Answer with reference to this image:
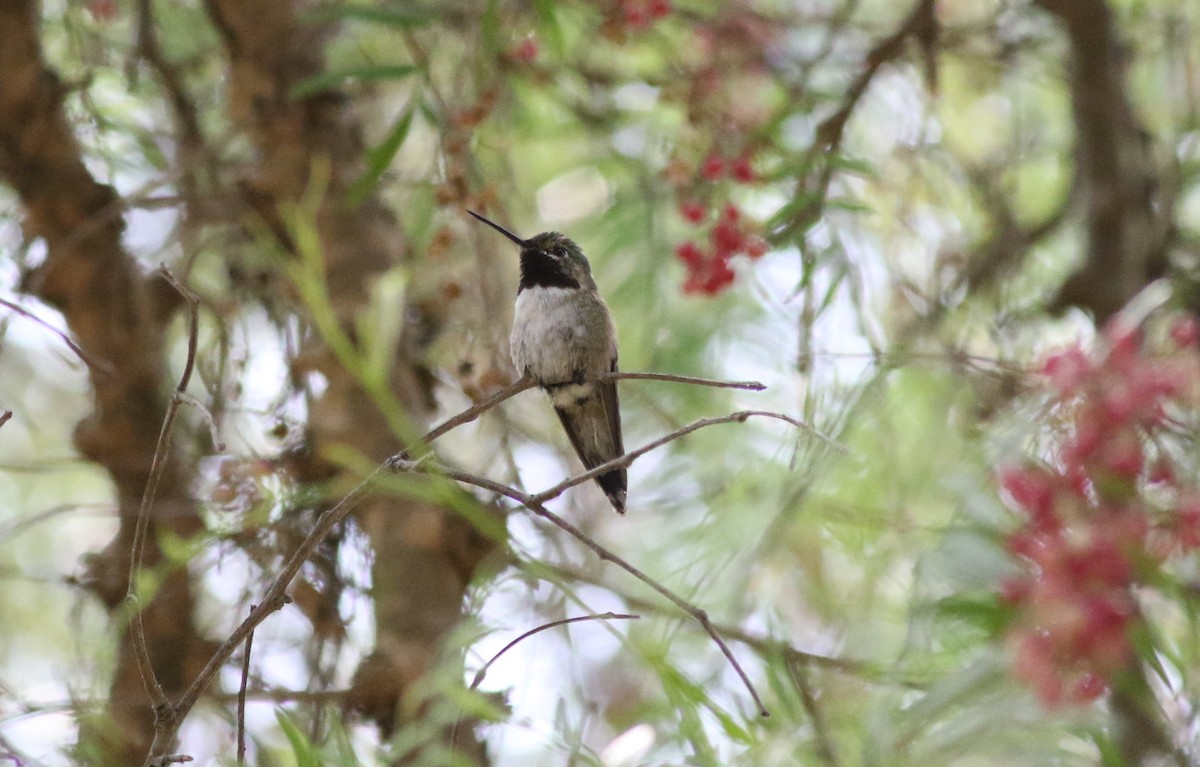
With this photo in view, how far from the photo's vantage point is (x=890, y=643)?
386 cm

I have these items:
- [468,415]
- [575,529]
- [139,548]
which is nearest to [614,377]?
[468,415]

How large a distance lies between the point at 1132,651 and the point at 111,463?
2585 mm

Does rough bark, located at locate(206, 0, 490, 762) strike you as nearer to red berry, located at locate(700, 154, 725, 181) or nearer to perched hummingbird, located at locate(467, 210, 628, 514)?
perched hummingbird, located at locate(467, 210, 628, 514)

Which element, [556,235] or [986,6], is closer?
[556,235]

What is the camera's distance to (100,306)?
11.5 ft

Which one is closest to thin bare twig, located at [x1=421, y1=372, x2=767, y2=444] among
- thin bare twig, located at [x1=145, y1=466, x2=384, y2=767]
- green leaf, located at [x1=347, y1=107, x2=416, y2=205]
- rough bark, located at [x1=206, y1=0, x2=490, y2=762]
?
→ thin bare twig, located at [x1=145, y1=466, x2=384, y2=767]

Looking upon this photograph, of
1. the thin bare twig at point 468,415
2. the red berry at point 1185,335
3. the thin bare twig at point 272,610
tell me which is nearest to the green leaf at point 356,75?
the thin bare twig at point 468,415

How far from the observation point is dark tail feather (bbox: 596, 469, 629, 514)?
3.60 meters

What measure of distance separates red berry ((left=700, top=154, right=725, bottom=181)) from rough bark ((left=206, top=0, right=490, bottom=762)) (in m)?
0.95

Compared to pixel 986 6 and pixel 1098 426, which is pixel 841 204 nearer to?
pixel 1098 426

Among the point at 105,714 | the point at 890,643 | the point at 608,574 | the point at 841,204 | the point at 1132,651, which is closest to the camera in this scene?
the point at 1132,651

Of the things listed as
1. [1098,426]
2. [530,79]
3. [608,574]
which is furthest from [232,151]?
[1098,426]

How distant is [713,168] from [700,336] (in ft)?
3.03

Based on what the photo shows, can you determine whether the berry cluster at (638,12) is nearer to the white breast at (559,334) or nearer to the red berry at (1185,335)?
the white breast at (559,334)
